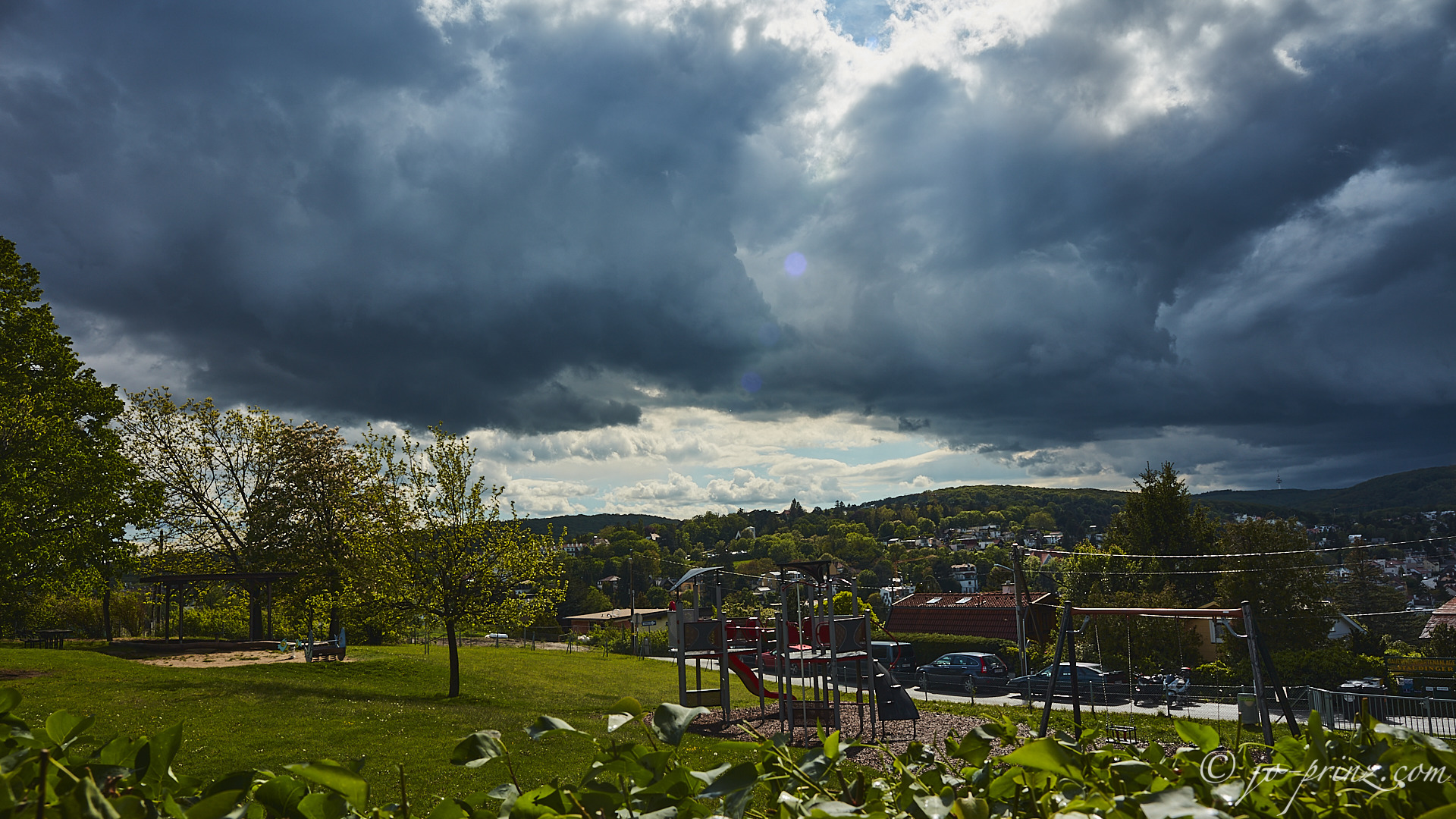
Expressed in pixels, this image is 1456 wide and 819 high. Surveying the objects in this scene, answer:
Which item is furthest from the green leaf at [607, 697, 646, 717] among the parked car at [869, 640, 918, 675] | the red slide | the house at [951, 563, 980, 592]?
the house at [951, 563, 980, 592]

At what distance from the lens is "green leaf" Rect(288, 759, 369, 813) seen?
0.93 metres

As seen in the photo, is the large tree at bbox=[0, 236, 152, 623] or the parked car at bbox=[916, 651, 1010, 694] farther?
the parked car at bbox=[916, 651, 1010, 694]

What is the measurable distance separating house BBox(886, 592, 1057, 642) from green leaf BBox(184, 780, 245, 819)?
47.7 metres

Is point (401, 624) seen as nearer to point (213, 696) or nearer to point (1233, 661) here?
point (213, 696)

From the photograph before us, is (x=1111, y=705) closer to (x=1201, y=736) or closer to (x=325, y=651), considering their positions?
(x=325, y=651)

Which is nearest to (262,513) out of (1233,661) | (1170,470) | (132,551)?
(132,551)

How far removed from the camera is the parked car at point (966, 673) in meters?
29.7

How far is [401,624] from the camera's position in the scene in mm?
21797

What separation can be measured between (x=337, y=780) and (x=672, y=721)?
0.41 metres

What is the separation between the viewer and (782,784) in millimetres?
1224

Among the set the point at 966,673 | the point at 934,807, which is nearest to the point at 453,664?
the point at 966,673

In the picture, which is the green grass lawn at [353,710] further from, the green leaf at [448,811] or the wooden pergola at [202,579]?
the green leaf at [448,811]

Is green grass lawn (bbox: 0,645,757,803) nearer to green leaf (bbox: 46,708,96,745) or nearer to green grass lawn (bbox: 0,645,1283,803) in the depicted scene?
green grass lawn (bbox: 0,645,1283,803)

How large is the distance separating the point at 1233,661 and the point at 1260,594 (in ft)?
13.2
